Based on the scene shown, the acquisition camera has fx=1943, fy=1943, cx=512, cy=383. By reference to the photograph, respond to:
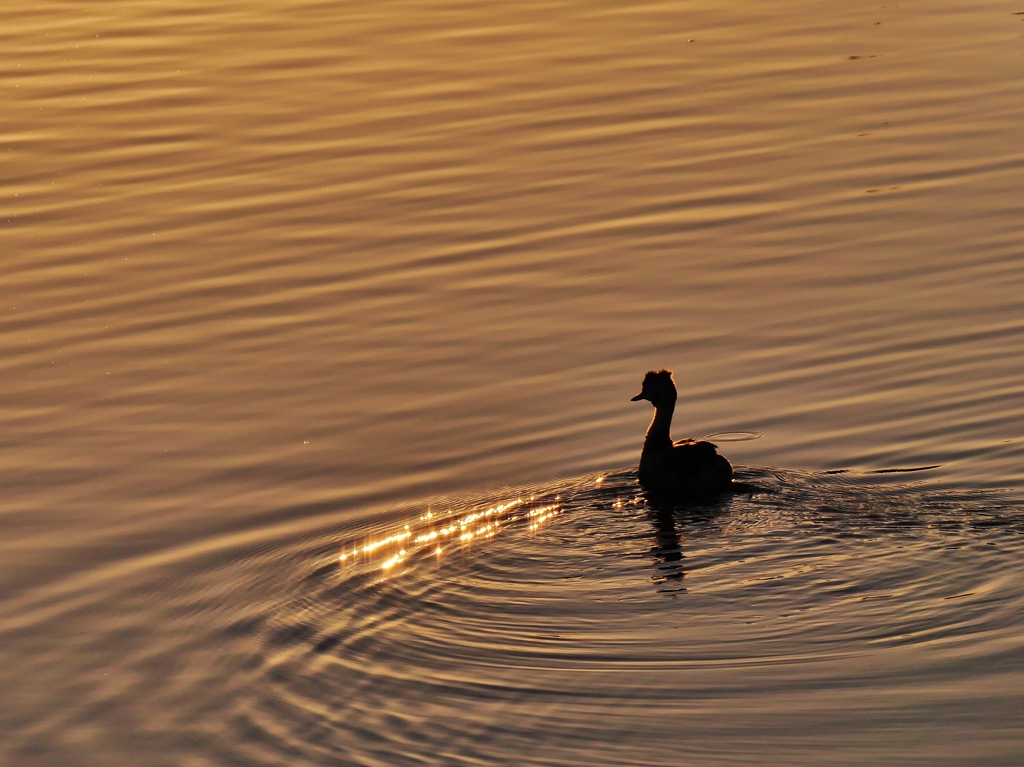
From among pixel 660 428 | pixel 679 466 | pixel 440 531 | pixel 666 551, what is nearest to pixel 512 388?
pixel 660 428

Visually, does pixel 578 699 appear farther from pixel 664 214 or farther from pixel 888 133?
pixel 888 133

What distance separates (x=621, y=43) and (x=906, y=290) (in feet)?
29.8

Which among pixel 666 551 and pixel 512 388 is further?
pixel 512 388

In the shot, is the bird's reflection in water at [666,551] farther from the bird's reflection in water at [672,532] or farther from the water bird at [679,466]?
the water bird at [679,466]

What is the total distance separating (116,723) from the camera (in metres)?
10.2

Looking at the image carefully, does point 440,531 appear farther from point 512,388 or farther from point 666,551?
point 512,388

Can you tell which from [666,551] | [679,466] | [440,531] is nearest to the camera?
[666,551]

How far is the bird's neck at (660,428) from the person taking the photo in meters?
13.6

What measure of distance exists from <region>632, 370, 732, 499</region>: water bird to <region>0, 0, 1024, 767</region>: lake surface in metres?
0.17

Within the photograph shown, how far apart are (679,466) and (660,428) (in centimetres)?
67

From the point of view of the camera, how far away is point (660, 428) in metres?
13.6

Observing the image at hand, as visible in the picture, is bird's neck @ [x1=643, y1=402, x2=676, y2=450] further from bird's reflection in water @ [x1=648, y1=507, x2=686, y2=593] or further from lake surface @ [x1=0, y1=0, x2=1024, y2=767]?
bird's reflection in water @ [x1=648, y1=507, x2=686, y2=593]

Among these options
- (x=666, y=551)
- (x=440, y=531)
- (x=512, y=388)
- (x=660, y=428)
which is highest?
(x=512, y=388)

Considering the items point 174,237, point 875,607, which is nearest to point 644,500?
point 875,607
